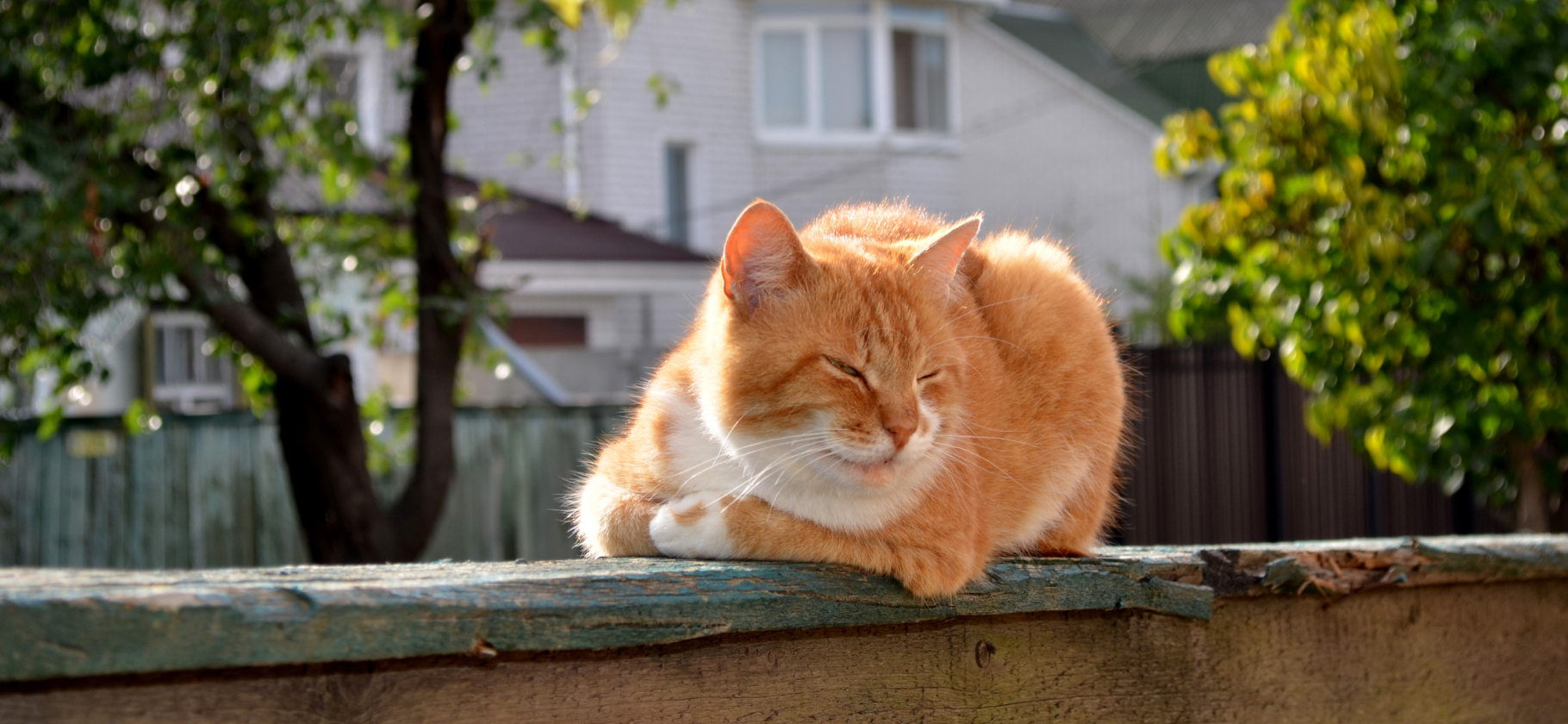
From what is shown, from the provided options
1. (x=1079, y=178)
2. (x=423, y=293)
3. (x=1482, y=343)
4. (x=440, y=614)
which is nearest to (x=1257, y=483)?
(x=1482, y=343)

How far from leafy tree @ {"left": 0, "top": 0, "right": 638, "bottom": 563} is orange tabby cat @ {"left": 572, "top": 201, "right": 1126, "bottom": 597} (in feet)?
11.1

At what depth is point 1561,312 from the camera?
156 inches

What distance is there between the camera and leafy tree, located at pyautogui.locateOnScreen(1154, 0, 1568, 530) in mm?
4035

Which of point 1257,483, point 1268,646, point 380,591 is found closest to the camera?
point 380,591

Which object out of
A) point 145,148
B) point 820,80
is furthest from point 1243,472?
point 820,80

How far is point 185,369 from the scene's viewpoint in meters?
11.3

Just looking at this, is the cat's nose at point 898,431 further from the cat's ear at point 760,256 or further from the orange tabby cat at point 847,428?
the cat's ear at point 760,256

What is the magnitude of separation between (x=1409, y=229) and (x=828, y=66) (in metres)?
12.1

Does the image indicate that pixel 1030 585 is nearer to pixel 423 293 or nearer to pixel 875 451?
pixel 875 451

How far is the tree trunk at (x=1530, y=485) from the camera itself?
15.6 ft

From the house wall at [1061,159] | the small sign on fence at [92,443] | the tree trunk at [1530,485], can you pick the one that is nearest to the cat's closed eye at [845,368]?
the tree trunk at [1530,485]

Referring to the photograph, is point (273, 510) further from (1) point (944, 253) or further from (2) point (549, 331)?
(1) point (944, 253)

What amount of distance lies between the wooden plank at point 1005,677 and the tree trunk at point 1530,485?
8.68 feet

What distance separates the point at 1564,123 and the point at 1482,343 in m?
0.73
